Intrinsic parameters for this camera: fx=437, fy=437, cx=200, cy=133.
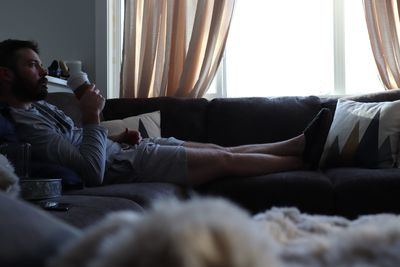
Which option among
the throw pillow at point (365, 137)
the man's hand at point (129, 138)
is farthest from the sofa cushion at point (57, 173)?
the throw pillow at point (365, 137)

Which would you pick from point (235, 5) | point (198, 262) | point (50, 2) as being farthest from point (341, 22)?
point (198, 262)

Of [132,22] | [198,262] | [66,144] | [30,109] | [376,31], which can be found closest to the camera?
[198,262]

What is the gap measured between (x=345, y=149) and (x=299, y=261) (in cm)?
181

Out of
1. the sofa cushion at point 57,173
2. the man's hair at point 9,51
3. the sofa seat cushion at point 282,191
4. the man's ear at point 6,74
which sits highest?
the man's hair at point 9,51

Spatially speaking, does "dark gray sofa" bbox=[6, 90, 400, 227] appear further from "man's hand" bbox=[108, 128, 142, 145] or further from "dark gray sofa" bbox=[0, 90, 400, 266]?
"man's hand" bbox=[108, 128, 142, 145]

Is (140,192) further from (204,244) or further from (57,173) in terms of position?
(204,244)

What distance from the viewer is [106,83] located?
3.19 meters

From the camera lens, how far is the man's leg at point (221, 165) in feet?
6.09

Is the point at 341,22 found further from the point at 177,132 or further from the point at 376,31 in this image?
the point at 177,132

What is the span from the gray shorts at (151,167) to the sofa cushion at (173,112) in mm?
594

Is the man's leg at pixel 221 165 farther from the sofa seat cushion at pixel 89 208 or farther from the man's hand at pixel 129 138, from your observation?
the sofa seat cushion at pixel 89 208

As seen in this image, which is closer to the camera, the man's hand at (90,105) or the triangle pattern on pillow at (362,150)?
the man's hand at (90,105)

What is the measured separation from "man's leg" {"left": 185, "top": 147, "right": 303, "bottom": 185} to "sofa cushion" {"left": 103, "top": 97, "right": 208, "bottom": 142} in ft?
2.01

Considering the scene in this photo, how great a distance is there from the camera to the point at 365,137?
6.74 feet
